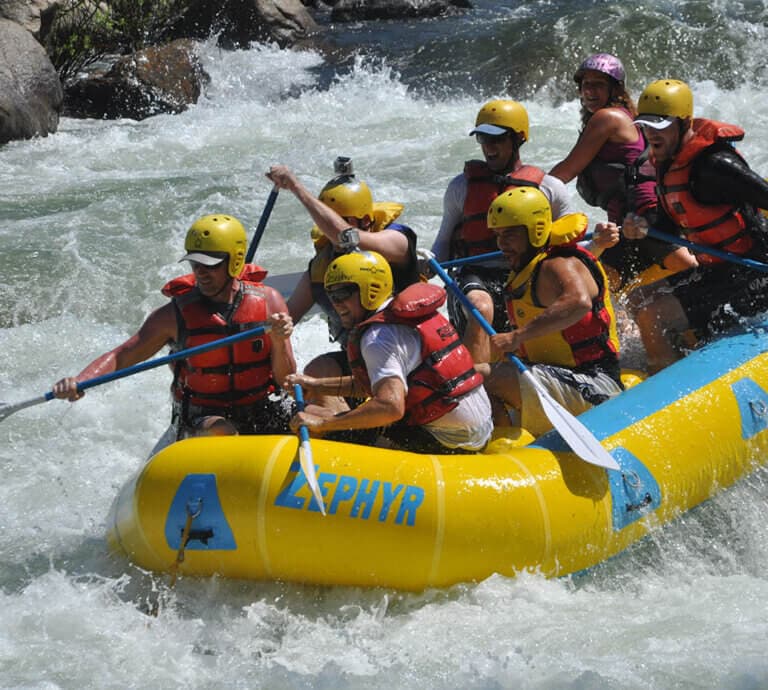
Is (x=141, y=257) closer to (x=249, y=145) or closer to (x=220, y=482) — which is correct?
(x=249, y=145)

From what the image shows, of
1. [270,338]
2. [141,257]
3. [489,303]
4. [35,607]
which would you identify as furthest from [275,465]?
[141,257]

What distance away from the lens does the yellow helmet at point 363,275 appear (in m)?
4.16

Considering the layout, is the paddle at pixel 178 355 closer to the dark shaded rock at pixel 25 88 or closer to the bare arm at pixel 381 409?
the bare arm at pixel 381 409

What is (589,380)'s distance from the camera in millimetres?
4793

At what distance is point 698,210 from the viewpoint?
5.21 m

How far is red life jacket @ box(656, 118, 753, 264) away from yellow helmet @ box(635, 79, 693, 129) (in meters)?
0.12

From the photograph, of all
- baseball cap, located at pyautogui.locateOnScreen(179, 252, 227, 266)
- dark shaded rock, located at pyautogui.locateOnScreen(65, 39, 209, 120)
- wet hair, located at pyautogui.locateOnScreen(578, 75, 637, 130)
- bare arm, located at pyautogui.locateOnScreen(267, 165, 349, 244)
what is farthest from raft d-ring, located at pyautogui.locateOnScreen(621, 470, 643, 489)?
dark shaded rock, located at pyautogui.locateOnScreen(65, 39, 209, 120)

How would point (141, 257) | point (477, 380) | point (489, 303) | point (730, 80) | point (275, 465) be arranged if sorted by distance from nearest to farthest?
1. point (275, 465)
2. point (477, 380)
3. point (489, 303)
4. point (141, 257)
5. point (730, 80)

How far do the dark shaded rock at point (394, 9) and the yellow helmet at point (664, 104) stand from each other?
11108 mm

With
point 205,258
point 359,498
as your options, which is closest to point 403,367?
point 359,498

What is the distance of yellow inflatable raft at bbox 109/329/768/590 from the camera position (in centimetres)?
404

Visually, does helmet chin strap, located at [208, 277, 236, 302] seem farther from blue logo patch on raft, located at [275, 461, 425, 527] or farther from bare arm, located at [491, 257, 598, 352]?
bare arm, located at [491, 257, 598, 352]

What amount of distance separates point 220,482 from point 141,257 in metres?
4.90

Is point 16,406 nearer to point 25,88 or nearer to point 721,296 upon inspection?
point 721,296
